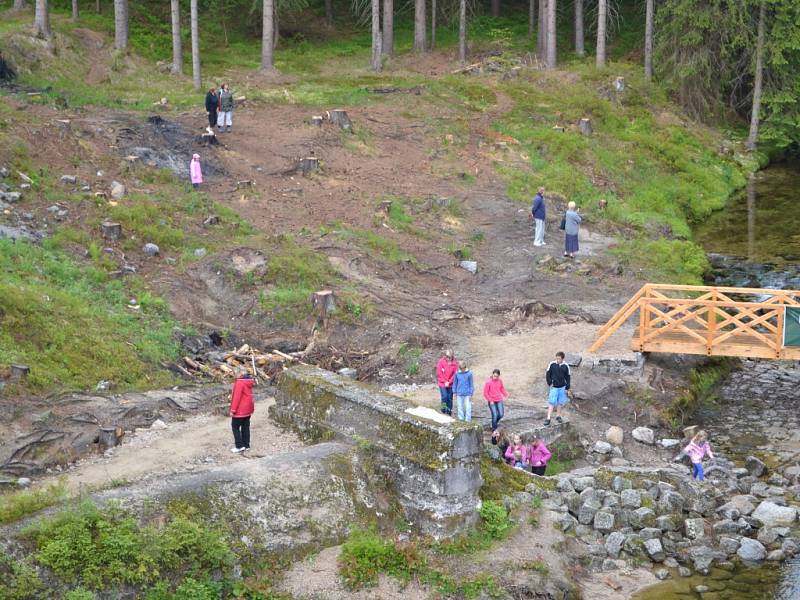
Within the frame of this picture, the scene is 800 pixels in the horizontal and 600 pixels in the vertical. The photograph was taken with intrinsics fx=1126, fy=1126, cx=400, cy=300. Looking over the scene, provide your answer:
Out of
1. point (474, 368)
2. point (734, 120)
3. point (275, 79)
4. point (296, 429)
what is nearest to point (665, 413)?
point (474, 368)

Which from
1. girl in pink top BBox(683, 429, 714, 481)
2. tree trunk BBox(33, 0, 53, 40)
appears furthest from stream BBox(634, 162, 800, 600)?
tree trunk BBox(33, 0, 53, 40)

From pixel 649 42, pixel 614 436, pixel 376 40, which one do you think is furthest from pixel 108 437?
pixel 649 42

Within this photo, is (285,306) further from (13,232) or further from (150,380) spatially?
(13,232)

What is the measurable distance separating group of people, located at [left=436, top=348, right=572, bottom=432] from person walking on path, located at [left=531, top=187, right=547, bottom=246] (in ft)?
33.1

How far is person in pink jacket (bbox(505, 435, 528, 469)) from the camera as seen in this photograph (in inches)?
778

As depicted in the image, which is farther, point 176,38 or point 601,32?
point 601,32

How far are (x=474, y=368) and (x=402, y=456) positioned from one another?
297 inches

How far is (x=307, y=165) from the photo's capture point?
33.3m

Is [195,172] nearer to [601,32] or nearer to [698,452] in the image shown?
[698,452]

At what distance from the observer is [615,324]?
24516mm

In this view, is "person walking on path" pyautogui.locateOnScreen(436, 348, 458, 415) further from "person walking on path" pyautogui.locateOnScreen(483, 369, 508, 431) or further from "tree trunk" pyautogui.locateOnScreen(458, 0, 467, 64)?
"tree trunk" pyautogui.locateOnScreen(458, 0, 467, 64)

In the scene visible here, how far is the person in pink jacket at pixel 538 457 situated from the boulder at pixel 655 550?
2.56m

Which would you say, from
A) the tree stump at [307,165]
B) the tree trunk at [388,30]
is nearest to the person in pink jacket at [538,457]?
the tree stump at [307,165]

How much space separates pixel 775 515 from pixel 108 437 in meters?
11.2
